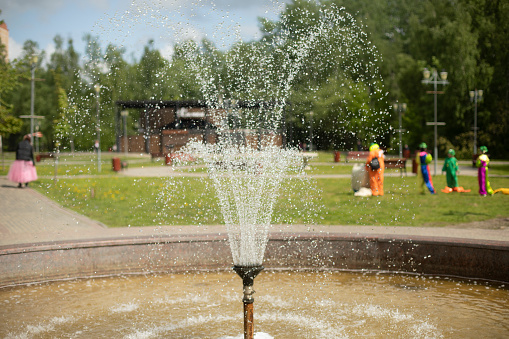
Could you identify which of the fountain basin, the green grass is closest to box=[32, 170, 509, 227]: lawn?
the green grass

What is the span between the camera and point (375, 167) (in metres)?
15.4

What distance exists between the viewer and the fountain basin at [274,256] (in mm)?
7039

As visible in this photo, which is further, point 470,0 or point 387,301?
point 470,0

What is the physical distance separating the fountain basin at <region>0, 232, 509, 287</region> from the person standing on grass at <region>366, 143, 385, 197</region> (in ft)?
25.3

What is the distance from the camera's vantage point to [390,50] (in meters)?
59.3

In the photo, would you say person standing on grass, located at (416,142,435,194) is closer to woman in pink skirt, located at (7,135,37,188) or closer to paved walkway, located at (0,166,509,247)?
paved walkway, located at (0,166,509,247)

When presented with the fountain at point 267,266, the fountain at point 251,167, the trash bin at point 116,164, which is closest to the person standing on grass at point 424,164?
the fountain at point 251,167

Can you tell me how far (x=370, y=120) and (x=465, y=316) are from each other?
4991 centimetres

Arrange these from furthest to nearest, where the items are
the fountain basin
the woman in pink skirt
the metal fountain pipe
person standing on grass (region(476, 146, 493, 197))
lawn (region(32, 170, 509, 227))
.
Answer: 1. the woman in pink skirt
2. person standing on grass (region(476, 146, 493, 197))
3. lawn (region(32, 170, 509, 227))
4. the fountain basin
5. the metal fountain pipe

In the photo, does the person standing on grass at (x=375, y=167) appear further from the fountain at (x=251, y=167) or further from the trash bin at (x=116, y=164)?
the trash bin at (x=116, y=164)

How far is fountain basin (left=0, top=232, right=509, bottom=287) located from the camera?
704cm

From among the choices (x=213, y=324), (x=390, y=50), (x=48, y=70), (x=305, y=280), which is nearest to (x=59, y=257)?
(x=213, y=324)

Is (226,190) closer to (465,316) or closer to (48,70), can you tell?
(465,316)

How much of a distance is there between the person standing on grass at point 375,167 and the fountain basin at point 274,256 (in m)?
7.71
